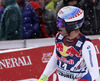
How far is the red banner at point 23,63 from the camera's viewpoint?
5285mm

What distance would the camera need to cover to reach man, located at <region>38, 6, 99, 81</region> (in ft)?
10.9

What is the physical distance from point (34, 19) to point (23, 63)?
103 centimetres

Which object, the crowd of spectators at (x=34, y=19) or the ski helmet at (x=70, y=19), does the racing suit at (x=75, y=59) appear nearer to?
the ski helmet at (x=70, y=19)

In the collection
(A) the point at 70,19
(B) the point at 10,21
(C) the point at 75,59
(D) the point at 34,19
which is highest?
(A) the point at 70,19

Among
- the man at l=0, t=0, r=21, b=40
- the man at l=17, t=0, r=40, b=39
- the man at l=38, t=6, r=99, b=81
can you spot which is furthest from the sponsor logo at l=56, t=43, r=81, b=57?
the man at l=17, t=0, r=40, b=39

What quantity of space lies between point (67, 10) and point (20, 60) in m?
2.17

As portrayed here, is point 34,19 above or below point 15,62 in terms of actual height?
above

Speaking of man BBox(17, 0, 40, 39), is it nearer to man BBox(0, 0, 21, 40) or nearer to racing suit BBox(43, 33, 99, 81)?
man BBox(0, 0, 21, 40)

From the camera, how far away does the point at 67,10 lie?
11.2 ft

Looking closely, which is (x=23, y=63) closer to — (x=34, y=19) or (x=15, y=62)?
(x=15, y=62)

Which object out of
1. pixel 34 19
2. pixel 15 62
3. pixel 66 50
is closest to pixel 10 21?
pixel 34 19

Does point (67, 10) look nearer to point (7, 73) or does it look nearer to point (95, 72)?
point (95, 72)

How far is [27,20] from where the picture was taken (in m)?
5.79

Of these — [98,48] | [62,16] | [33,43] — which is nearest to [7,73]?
[33,43]
